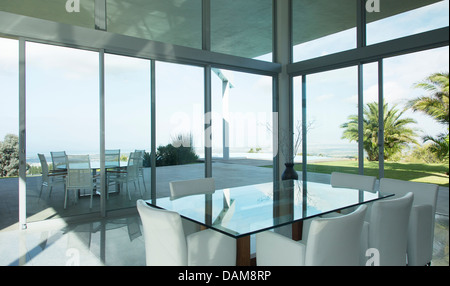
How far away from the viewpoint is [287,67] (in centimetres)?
677

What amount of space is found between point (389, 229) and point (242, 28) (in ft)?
16.4

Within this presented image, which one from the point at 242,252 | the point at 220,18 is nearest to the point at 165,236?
the point at 242,252

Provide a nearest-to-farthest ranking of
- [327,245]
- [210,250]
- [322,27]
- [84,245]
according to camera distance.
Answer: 1. [327,245]
2. [210,250]
3. [84,245]
4. [322,27]

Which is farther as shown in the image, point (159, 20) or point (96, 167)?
point (159, 20)

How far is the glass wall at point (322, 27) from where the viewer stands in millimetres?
5719

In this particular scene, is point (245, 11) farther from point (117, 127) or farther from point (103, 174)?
point (103, 174)

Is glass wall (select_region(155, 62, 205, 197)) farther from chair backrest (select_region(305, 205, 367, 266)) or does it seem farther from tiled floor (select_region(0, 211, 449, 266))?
chair backrest (select_region(305, 205, 367, 266))

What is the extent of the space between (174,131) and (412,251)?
381 centimetres

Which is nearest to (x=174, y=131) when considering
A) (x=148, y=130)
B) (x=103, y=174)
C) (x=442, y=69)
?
(x=148, y=130)

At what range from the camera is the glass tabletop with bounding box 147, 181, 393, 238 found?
2.06 meters

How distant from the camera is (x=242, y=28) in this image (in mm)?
6277

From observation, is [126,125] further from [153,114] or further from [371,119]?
[371,119]

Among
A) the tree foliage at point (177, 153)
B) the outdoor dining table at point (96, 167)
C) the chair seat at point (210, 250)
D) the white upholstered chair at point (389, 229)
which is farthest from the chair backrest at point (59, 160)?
the white upholstered chair at point (389, 229)

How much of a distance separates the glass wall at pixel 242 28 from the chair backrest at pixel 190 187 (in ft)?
10.9
